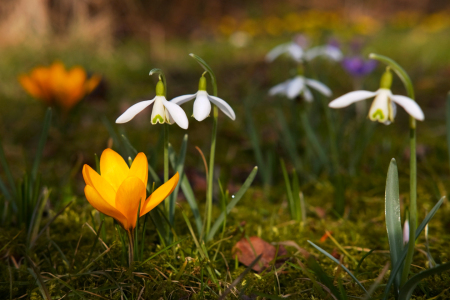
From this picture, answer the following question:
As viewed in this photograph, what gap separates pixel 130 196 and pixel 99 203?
65mm

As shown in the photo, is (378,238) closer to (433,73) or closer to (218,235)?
(218,235)

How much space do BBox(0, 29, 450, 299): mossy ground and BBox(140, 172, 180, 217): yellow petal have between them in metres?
0.18

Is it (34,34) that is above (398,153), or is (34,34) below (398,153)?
above

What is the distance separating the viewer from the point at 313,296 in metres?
0.92

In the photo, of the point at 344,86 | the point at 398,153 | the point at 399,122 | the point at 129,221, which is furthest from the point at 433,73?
the point at 129,221

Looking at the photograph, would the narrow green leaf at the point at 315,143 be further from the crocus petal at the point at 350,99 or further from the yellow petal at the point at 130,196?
the yellow petal at the point at 130,196

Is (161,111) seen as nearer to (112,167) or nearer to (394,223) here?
(112,167)

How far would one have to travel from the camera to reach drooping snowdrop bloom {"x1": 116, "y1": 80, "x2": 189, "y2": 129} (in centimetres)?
82

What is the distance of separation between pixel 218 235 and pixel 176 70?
3.45 meters

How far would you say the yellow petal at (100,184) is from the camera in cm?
85

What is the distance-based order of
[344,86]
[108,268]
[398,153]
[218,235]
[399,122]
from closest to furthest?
1. [108,268]
2. [218,235]
3. [398,153]
4. [399,122]
5. [344,86]

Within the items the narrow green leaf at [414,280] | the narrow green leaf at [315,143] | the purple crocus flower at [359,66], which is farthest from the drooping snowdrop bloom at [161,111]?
the purple crocus flower at [359,66]

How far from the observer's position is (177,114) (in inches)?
32.3

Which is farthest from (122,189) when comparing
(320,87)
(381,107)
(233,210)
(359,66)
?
(359,66)
